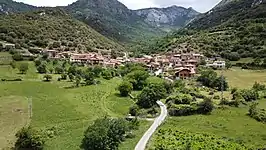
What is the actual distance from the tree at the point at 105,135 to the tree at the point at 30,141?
584 centimetres

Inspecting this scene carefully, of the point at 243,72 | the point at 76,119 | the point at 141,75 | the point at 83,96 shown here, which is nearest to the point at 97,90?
the point at 83,96

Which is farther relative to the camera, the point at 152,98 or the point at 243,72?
the point at 243,72

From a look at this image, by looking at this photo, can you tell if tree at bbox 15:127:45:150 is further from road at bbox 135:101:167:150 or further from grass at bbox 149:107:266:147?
grass at bbox 149:107:266:147

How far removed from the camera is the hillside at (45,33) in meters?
155

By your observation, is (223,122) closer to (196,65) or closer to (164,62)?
(196,65)

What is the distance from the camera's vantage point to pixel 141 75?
9556 centimetres

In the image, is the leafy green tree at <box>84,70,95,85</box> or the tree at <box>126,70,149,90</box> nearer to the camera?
the tree at <box>126,70,149,90</box>

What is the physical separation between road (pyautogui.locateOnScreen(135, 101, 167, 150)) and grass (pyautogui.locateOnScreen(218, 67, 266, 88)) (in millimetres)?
31724

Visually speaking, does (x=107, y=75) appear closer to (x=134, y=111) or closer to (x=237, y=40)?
(x=134, y=111)

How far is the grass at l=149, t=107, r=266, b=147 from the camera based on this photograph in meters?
54.9

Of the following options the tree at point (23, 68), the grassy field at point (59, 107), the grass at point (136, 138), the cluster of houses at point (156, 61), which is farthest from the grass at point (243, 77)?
the tree at point (23, 68)

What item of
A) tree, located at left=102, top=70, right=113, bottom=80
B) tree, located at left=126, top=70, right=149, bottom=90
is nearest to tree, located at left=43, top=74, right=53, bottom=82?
tree, located at left=102, top=70, right=113, bottom=80

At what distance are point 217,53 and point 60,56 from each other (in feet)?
193

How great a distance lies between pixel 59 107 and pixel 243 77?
56068 mm
